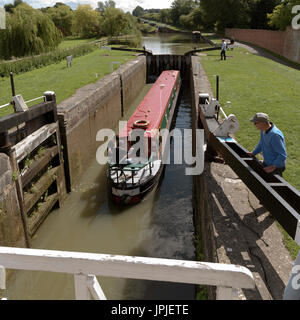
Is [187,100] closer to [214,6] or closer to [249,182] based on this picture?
[249,182]

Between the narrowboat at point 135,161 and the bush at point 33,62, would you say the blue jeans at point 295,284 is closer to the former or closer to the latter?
the narrowboat at point 135,161

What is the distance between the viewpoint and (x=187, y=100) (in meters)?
22.0

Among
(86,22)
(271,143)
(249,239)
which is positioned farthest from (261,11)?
(249,239)

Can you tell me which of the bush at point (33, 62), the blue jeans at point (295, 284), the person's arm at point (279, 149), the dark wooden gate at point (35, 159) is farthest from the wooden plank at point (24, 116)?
the bush at point (33, 62)

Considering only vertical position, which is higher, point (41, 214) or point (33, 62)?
point (33, 62)

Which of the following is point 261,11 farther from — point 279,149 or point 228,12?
point 279,149

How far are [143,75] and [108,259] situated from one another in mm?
26116

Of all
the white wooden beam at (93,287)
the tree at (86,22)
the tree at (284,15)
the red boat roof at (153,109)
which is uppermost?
the tree at (86,22)

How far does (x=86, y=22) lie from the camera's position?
52.2 m

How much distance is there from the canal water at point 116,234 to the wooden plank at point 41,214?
1.10ft

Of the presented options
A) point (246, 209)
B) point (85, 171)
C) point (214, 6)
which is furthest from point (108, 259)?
point (214, 6)

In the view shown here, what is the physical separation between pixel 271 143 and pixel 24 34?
21074 mm

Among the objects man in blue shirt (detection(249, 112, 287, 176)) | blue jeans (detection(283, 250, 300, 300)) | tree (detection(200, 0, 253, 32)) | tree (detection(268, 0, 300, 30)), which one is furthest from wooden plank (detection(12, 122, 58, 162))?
tree (detection(200, 0, 253, 32))

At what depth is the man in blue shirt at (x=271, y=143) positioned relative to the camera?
443cm
